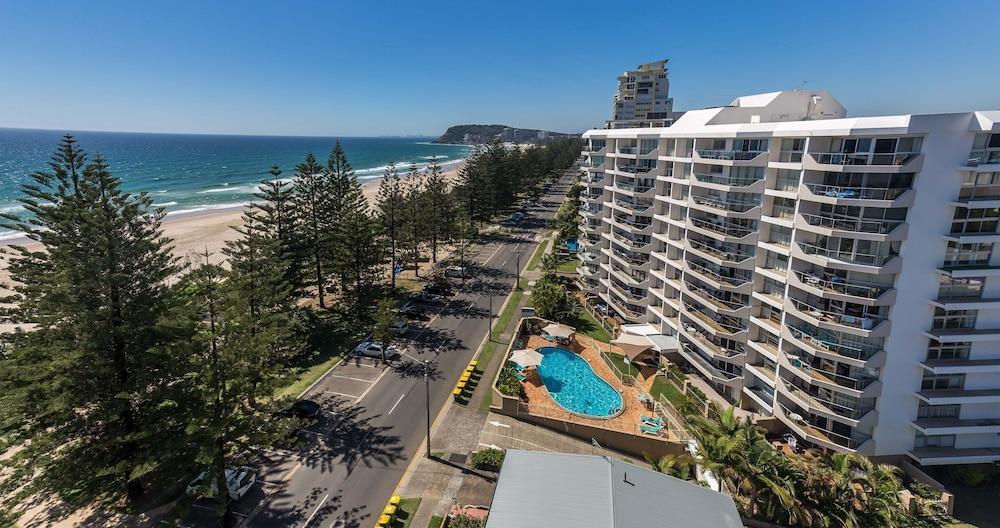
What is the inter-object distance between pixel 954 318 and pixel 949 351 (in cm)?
186

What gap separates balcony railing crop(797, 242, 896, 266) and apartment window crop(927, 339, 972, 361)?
18.4ft

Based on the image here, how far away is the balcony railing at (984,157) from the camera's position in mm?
21609

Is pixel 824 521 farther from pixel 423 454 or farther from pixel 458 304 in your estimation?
pixel 458 304

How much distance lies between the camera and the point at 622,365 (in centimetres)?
3784

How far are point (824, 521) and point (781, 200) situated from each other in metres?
16.9

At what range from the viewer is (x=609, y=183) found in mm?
46688

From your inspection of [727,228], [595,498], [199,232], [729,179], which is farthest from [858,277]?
[199,232]

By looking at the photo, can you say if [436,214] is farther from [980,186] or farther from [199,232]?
[980,186]

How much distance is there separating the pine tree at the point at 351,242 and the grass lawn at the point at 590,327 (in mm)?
20842

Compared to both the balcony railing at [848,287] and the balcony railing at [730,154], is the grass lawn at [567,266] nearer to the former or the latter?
the balcony railing at [730,154]

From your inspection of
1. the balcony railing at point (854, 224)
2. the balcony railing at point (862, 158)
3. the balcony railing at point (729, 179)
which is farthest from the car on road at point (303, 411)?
the balcony railing at point (862, 158)

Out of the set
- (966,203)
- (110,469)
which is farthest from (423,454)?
(966,203)

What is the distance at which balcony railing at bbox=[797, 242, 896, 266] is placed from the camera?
23.3 m

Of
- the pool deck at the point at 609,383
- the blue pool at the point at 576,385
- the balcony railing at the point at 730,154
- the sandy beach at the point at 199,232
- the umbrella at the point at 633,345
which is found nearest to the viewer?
the balcony railing at the point at 730,154
